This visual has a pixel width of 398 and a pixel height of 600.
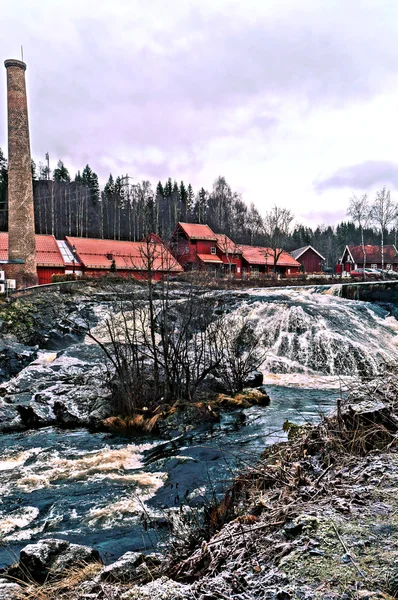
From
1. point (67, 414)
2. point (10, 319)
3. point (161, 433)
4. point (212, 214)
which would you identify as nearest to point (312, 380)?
point (161, 433)

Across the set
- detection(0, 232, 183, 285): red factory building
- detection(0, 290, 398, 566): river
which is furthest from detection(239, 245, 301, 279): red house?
detection(0, 290, 398, 566): river

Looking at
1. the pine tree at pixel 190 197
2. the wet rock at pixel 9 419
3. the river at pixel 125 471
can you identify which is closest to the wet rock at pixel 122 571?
the river at pixel 125 471

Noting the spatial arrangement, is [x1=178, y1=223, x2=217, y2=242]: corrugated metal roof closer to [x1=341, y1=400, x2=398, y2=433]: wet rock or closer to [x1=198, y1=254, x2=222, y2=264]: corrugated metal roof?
[x1=198, y1=254, x2=222, y2=264]: corrugated metal roof

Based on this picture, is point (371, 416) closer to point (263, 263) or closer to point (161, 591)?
point (161, 591)

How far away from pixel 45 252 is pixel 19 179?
33.2 ft

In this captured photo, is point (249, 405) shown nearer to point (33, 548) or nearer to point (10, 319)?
point (33, 548)

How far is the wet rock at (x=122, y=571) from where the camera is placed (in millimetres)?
3076

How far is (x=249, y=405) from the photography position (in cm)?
1099

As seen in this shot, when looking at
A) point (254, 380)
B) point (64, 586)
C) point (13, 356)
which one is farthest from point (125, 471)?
point (13, 356)

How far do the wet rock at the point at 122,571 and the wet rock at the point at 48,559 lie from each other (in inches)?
24.5

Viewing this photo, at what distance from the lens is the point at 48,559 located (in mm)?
3795

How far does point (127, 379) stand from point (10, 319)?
1412cm

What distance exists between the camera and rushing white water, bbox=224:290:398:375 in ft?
51.8

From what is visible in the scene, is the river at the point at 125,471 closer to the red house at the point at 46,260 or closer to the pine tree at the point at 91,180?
the red house at the point at 46,260
